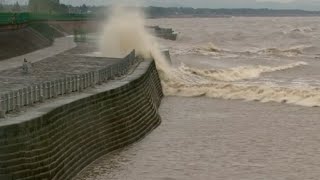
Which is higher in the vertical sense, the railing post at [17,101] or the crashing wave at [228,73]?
the railing post at [17,101]

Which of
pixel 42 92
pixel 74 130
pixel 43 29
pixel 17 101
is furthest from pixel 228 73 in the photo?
pixel 17 101

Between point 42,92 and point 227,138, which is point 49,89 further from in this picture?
point 227,138

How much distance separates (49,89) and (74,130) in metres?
1.75

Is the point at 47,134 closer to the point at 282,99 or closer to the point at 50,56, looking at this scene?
the point at 282,99

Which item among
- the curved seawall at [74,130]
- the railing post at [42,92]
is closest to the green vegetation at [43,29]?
the curved seawall at [74,130]

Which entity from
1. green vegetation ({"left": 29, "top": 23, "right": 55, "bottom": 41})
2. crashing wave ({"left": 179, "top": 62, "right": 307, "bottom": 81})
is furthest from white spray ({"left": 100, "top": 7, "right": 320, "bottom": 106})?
green vegetation ({"left": 29, "top": 23, "right": 55, "bottom": 41})

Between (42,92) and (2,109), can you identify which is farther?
(42,92)

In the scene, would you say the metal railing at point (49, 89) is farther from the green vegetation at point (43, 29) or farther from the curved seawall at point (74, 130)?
the green vegetation at point (43, 29)

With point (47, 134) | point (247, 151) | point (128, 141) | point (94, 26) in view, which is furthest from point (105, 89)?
point (94, 26)

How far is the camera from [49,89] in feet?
55.6

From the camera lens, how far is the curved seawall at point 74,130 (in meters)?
12.5

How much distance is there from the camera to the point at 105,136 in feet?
59.1

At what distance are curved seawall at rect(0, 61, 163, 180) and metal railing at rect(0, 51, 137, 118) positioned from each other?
0.44m

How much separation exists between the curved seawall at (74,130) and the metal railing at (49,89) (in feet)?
1.44
